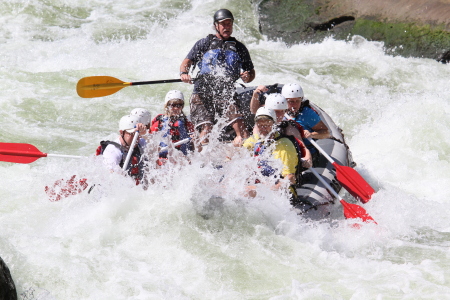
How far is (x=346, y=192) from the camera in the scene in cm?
671

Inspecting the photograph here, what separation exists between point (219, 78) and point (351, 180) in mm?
1756

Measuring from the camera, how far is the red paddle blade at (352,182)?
6.16m

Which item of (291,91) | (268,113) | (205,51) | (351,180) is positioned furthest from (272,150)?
(205,51)

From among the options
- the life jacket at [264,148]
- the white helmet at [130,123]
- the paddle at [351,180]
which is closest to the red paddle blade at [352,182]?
the paddle at [351,180]

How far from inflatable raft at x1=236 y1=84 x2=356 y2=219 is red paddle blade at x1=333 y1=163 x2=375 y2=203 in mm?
77

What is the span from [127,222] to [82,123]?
12.3ft

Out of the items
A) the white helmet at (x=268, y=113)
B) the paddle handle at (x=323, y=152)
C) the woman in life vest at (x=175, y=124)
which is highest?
the white helmet at (x=268, y=113)

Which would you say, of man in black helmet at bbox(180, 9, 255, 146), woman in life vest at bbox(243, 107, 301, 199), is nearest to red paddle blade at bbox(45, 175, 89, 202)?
man in black helmet at bbox(180, 9, 255, 146)

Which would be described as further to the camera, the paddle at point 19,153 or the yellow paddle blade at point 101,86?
the yellow paddle blade at point 101,86

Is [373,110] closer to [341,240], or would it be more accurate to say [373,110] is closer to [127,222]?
[341,240]

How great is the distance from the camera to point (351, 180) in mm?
6152

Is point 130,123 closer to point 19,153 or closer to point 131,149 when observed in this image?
point 131,149

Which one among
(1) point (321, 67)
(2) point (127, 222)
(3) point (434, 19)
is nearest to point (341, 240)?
(2) point (127, 222)

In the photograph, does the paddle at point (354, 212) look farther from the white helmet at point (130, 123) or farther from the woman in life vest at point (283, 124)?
the white helmet at point (130, 123)
